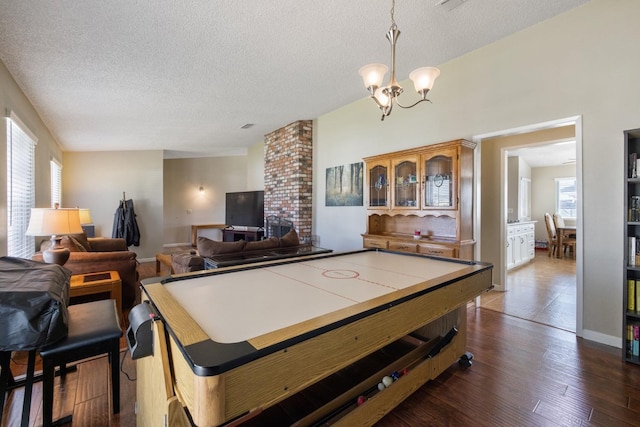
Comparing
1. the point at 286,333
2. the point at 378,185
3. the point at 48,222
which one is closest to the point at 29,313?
the point at 286,333

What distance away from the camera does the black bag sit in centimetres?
116

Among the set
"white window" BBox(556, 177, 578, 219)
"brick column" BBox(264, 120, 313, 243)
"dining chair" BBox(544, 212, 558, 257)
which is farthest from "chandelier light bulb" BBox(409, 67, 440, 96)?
"white window" BBox(556, 177, 578, 219)

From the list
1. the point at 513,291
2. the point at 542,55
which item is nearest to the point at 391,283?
the point at 542,55

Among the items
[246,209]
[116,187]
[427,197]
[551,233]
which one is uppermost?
[116,187]

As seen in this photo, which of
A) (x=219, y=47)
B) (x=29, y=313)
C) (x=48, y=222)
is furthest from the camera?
(x=219, y=47)

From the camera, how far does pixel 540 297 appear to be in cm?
367

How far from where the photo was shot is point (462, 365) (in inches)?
82.8

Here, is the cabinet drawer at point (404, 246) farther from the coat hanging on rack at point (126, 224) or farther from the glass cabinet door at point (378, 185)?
the coat hanging on rack at point (126, 224)

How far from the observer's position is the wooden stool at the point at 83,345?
139cm

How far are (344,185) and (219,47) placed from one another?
8.92 ft

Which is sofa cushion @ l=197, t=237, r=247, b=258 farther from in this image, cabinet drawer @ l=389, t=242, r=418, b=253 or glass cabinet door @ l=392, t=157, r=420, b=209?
glass cabinet door @ l=392, t=157, r=420, b=209

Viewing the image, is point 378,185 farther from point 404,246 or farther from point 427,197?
point 404,246

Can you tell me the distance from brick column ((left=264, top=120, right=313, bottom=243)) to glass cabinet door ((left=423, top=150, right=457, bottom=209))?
2.55 m

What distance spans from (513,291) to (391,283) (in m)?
3.31
